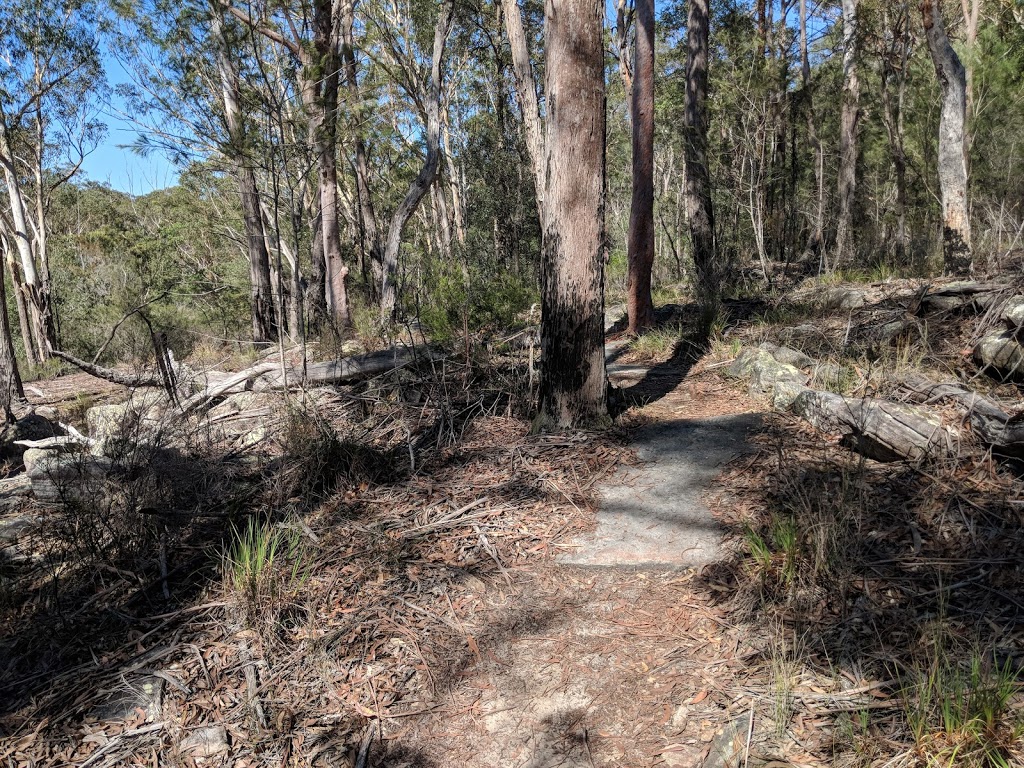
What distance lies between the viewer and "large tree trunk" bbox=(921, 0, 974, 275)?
757cm

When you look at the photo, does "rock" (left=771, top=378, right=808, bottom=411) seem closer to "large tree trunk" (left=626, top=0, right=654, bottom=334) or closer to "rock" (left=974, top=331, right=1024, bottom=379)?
"rock" (left=974, top=331, right=1024, bottom=379)

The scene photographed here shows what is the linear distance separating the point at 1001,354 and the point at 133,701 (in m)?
4.98

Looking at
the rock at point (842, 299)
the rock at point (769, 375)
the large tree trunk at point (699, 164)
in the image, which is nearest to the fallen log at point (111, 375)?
the rock at point (769, 375)

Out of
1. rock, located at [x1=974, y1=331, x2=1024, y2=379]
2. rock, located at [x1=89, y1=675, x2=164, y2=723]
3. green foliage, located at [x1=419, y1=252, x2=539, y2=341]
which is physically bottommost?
rock, located at [x1=89, y1=675, x2=164, y2=723]

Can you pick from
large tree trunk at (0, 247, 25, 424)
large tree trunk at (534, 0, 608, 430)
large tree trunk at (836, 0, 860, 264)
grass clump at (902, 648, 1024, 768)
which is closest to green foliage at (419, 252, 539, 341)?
large tree trunk at (534, 0, 608, 430)

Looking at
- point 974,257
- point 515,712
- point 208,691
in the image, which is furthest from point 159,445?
point 974,257

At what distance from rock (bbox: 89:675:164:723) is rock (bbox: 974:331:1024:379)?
4.78 m

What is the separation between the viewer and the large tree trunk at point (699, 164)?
28.1 ft

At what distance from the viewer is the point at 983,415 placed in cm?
334

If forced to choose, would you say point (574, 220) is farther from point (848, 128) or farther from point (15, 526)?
point (848, 128)

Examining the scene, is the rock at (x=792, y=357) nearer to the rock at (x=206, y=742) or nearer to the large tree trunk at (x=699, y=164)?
the large tree trunk at (x=699, y=164)

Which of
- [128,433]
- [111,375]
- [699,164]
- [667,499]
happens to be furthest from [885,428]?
[111,375]

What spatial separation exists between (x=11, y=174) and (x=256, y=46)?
16.2 meters

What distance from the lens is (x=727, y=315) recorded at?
7.26m
